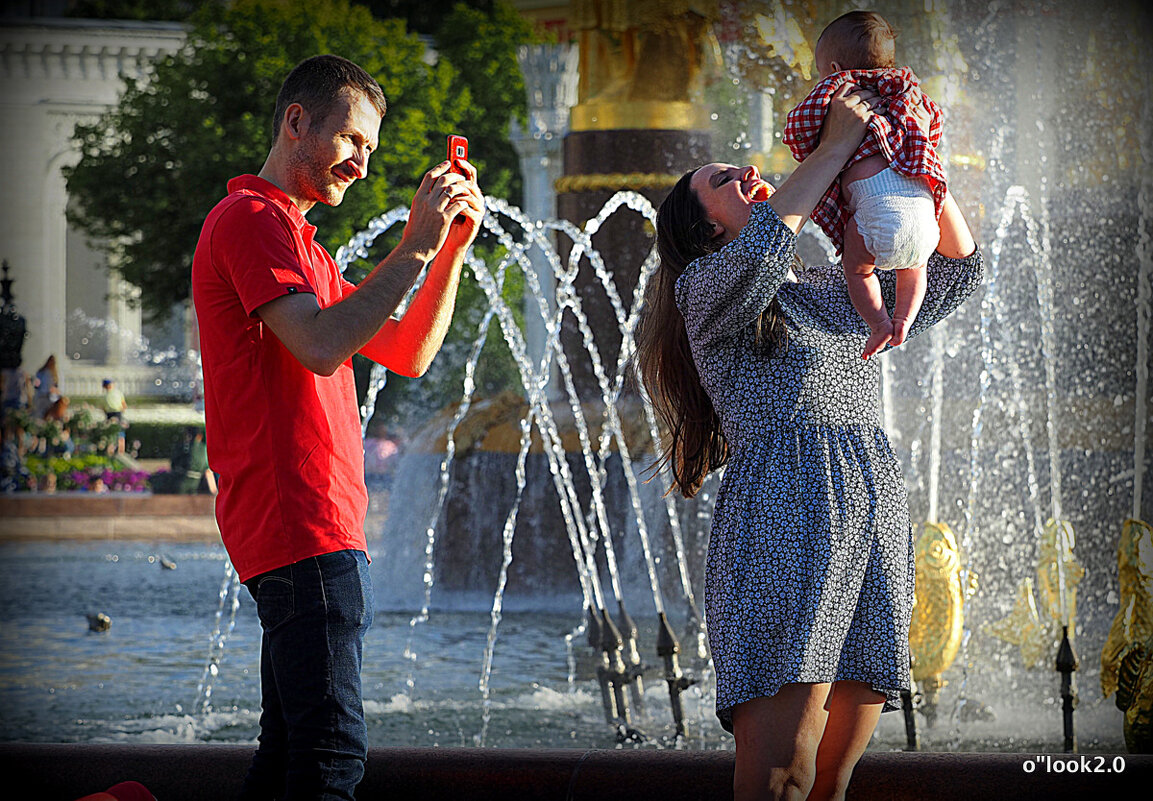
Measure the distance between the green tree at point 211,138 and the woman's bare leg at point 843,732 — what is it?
777 inches

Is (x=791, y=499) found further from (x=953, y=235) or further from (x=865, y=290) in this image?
(x=953, y=235)

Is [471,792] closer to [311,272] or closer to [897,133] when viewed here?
[311,272]

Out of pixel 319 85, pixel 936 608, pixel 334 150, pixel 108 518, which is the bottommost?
pixel 108 518

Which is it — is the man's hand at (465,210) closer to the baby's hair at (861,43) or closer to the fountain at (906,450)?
the baby's hair at (861,43)

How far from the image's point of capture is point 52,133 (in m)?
31.6

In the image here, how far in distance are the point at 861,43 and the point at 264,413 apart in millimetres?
1171

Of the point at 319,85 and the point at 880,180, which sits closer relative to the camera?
the point at 880,180

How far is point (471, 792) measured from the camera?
2748 millimetres

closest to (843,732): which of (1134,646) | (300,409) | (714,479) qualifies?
(300,409)

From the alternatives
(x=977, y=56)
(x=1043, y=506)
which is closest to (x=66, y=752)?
(x=1043, y=506)

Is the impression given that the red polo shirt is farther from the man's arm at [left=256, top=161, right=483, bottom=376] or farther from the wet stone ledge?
the wet stone ledge

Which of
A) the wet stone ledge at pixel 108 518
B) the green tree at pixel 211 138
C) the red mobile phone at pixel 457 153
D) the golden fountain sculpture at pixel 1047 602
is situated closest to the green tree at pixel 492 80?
the green tree at pixel 211 138

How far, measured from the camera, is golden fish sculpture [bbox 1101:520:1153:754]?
337 centimetres

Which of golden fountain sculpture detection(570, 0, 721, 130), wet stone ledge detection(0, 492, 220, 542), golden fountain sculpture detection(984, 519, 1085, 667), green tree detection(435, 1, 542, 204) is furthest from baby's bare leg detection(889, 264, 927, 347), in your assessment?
green tree detection(435, 1, 542, 204)
